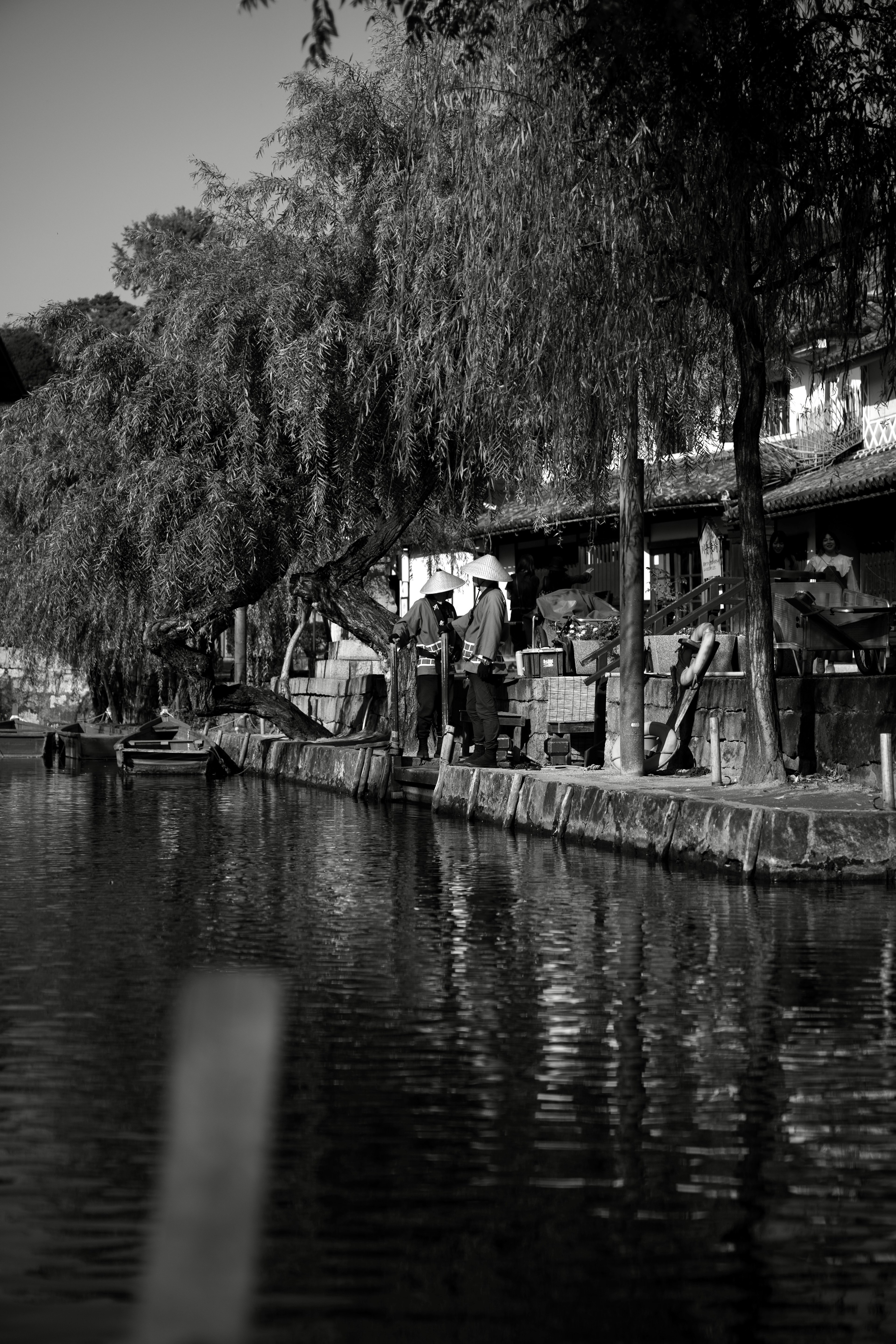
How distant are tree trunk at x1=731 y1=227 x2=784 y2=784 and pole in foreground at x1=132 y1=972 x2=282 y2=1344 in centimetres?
1148

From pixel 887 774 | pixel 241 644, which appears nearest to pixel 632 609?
pixel 887 774

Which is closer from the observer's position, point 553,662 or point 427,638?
point 427,638

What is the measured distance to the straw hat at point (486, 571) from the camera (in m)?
17.5

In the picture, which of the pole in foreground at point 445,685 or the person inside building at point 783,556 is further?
the person inside building at point 783,556

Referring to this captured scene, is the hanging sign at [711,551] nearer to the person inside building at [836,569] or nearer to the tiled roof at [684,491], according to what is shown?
the tiled roof at [684,491]

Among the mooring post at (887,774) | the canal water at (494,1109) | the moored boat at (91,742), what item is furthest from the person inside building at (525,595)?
the canal water at (494,1109)

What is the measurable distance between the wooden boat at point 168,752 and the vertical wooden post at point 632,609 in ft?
29.0

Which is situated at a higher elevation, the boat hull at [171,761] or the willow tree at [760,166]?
the willow tree at [760,166]

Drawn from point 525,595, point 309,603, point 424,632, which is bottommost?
point 424,632

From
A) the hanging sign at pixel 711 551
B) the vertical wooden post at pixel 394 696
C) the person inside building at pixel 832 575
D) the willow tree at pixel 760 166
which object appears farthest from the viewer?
the hanging sign at pixel 711 551

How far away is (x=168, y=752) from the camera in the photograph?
2336 centimetres

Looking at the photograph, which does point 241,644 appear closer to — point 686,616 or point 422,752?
point 422,752

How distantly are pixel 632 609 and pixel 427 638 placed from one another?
15.8ft

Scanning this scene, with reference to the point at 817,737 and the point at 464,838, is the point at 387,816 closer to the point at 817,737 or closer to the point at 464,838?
the point at 464,838
